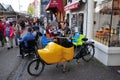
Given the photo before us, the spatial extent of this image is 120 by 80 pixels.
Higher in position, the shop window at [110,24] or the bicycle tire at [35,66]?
the shop window at [110,24]

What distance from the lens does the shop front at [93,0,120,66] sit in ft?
25.0

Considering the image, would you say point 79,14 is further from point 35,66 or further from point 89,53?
point 35,66

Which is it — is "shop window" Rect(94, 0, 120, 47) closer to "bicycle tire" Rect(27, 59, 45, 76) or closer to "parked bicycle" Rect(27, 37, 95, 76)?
"parked bicycle" Rect(27, 37, 95, 76)

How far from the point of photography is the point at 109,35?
26.2 ft

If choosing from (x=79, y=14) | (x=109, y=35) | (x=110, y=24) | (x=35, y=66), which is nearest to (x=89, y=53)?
(x=109, y=35)

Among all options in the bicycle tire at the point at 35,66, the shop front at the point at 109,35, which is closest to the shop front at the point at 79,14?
the shop front at the point at 109,35

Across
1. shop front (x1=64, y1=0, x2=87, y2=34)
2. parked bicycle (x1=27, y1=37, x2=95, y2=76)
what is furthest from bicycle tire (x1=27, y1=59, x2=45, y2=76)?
shop front (x1=64, y1=0, x2=87, y2=34)

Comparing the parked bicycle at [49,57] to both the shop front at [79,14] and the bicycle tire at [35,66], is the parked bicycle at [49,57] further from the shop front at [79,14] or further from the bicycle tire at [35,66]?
the shop front at [79,14]

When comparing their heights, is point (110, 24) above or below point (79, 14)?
below

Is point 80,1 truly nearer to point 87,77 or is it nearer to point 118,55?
point 118,55

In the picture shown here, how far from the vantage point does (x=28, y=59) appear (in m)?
9.27

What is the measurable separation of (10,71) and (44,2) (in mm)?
56009

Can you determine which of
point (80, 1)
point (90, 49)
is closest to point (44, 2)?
point (80, 1)

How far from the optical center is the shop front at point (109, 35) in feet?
25.0
